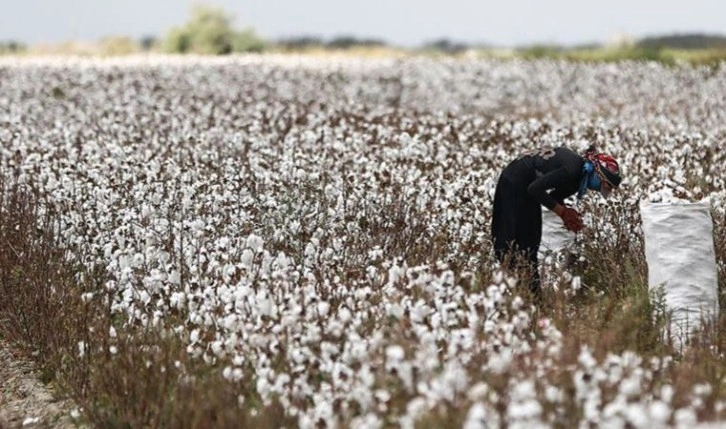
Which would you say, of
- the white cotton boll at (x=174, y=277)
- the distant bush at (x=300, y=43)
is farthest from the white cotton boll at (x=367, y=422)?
the distant bush at (x=300, y=43)

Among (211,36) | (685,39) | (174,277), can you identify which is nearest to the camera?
(174,277)

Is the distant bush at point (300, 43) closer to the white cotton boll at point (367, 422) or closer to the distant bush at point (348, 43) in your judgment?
the distant bush at point (348, 43)

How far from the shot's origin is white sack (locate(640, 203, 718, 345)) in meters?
7.77

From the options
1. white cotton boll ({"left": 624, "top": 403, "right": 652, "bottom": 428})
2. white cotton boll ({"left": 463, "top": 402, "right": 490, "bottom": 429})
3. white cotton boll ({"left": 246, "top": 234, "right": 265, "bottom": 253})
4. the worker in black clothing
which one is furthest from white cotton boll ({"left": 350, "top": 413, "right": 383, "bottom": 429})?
the worker in black clothing

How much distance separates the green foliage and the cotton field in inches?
760

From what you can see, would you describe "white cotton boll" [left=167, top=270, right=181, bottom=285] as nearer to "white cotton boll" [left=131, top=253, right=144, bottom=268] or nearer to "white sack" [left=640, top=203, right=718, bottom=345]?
"white cotton boll" [left=131, top=253, right=144, bottom=268]

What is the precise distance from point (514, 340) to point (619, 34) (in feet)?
138

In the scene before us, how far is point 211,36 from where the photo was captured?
4056 cm

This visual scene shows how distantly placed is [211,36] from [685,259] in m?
34.5

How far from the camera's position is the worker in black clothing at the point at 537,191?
329 inches

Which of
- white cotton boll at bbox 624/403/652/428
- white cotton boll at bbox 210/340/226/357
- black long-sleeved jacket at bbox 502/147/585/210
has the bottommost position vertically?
white cotton boll at bbox 210/340/226/357

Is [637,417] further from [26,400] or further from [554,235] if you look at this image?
[554,235]

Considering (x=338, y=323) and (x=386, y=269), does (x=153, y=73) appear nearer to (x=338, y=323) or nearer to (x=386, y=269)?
(x=386, y=269)

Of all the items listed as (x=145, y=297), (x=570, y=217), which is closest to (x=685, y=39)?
(x=570, y=217)
